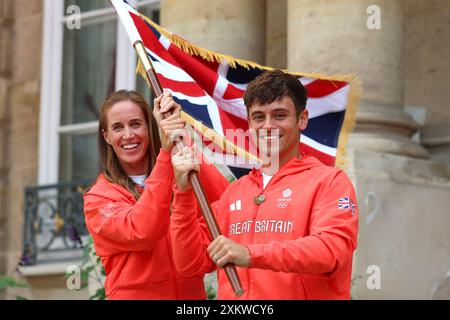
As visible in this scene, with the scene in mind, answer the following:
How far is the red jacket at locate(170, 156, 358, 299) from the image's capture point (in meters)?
3.12

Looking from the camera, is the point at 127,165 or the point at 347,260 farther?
the point at 127,165

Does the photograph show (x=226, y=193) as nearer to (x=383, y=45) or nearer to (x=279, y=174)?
(x=279, y=174)

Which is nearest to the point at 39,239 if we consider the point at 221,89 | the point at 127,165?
the point at 221,89

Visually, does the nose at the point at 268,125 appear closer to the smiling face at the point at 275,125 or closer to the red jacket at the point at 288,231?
the smiling face at the point at 275,125

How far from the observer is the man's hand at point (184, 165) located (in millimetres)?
3398

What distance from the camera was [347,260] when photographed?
3199mm

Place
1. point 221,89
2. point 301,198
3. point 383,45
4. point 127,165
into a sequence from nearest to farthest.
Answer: point 301,198 < point 127,165 < point 221,89 < point 383,45

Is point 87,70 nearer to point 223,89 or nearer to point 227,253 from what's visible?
point 223,89

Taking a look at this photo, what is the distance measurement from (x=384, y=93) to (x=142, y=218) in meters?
3.43

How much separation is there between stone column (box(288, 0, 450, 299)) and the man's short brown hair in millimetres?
2795

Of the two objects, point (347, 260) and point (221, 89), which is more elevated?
point (221, 89)

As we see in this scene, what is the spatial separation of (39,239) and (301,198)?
6582 mm

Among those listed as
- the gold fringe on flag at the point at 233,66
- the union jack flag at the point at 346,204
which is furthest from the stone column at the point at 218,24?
the union jack flag at the point at 346,204

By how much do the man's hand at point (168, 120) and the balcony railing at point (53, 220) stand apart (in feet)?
18.5
